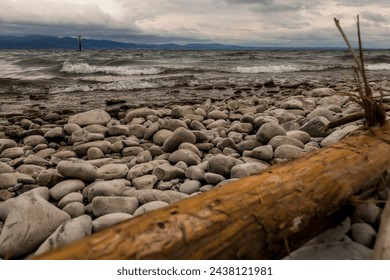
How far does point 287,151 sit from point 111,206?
175 cm

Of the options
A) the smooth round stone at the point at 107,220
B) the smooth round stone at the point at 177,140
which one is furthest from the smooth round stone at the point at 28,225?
the smooth round stone at the point at 177,140

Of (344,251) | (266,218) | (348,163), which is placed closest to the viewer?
(266,218)

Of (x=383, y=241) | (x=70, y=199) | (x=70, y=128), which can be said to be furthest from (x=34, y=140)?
(x=383, y=241)

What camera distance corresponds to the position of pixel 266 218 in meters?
1.44

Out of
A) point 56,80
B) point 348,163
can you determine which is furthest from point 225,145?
point 56,80

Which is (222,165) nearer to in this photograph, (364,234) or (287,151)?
(287,151)

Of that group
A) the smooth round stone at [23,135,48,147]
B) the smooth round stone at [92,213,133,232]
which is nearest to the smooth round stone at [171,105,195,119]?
the smooth round stone at [23,135,48,147]

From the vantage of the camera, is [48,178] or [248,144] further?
[248,144]

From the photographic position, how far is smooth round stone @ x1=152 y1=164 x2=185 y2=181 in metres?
2.89

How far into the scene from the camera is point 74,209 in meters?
2.29

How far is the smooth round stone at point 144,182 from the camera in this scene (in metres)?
2.75

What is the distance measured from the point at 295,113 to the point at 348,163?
343 cm

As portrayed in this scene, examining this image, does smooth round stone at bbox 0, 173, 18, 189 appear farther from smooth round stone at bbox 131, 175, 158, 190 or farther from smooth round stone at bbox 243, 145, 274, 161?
smooth round stone at bbox 243, 145, 274, 161
